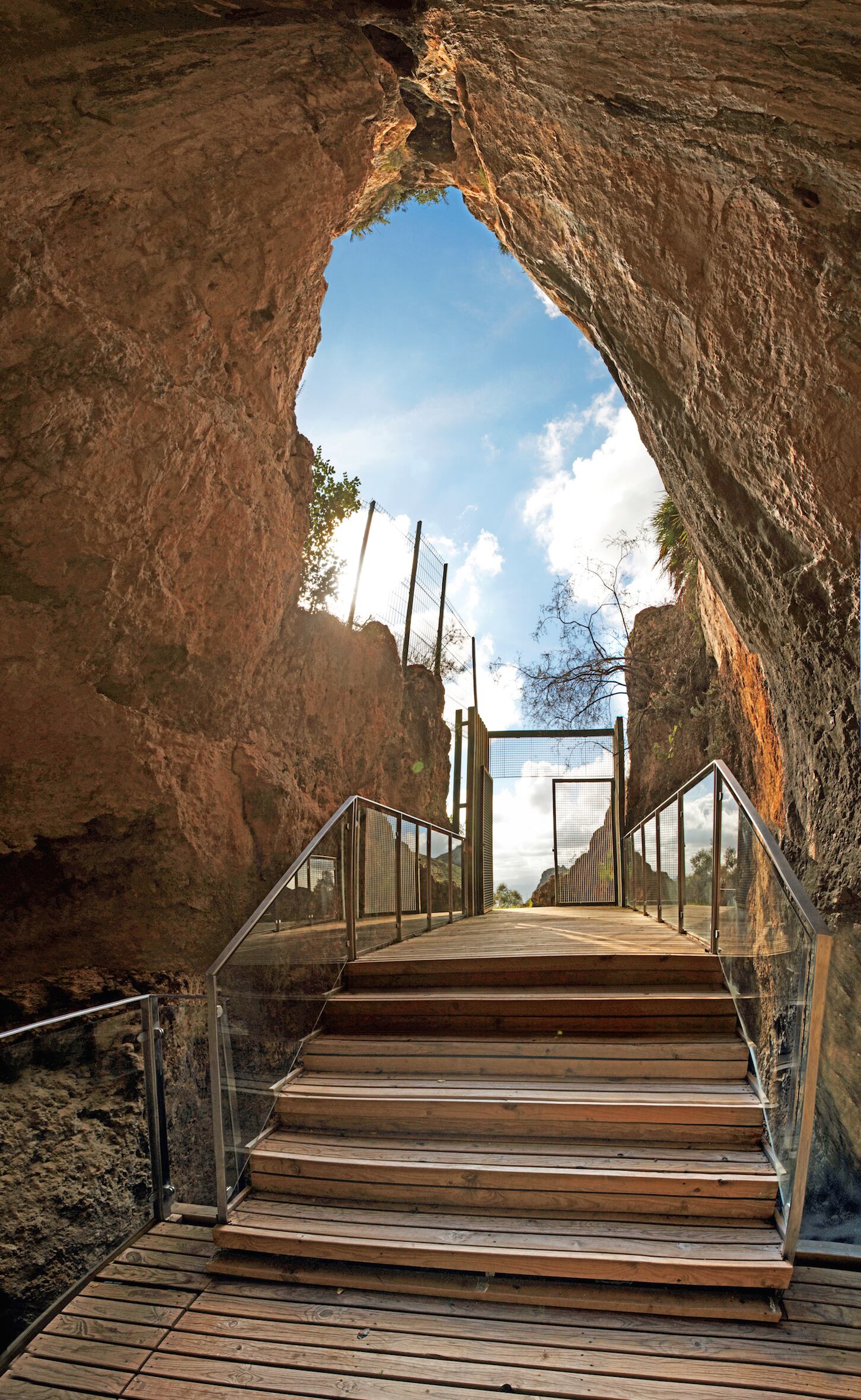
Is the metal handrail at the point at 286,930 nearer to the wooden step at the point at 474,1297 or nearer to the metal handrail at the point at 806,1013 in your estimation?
the wooden step at the point at 474,1297

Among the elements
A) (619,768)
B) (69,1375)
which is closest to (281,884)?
(69,1375)

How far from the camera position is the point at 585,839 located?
11.8 metres

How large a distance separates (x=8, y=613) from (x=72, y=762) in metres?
0.79

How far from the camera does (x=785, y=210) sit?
10.1 feet

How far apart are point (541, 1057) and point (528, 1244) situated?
92 cm

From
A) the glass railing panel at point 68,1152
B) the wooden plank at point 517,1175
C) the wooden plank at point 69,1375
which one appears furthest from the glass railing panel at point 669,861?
the wooden plank at point 69,1375

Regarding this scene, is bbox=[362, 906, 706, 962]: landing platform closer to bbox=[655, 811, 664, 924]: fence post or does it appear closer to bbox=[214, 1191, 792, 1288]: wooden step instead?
bbox=[655, 811, 664, 924]: fence post

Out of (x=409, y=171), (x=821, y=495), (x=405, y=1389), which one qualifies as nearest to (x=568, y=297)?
(x=409, y=171)

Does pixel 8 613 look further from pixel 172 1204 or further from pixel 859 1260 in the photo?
pixel 859 1260

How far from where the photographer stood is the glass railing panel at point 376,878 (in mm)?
4648

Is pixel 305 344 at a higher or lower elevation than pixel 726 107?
higher

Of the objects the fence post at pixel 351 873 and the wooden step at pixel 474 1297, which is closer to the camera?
the wooden step at pixel 474 1297

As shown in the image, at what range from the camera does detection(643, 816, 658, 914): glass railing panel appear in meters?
5.81

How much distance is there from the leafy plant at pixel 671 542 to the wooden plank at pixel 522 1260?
681 centimetres
